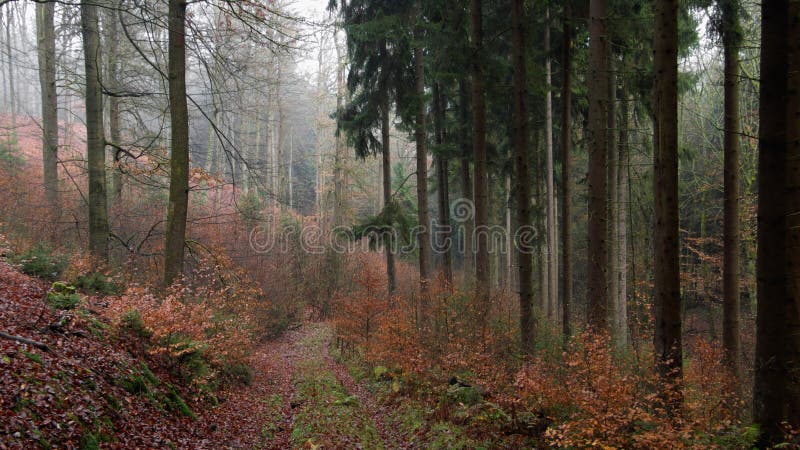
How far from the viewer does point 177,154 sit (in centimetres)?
874

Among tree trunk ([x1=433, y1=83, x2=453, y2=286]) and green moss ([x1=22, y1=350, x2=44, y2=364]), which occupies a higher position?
tree trunk ([x1=433, y1=83, x2=453, y2=286])

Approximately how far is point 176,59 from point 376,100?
7532 mm

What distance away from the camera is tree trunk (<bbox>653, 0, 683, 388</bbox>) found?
5922 mm

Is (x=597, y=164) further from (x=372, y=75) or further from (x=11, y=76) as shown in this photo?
(x=11, y=76)

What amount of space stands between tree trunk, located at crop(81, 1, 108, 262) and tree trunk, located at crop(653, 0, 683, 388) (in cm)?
1108

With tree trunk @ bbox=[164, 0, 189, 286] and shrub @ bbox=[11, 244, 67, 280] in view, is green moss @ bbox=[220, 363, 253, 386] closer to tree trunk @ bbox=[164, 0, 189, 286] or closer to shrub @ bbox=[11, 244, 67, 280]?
tree trunk @ bbox=[164, 0, 189, 286]

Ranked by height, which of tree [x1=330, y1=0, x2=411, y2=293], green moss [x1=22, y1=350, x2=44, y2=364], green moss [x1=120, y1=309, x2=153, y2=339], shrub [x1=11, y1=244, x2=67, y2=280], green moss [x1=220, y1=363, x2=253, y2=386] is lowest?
green moss [x1=220, y1=363, x2=253, y2=386]

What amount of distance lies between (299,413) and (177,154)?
17.6 ft

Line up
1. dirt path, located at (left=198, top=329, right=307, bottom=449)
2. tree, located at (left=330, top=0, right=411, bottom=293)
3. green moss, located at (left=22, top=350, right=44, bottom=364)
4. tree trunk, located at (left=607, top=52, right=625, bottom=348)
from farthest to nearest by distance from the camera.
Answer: tree, located at (left=330, top=0, right=411, bottom=293)
tree trunk, located at (left=607, top=52, right=625, bottom=348)
dirt path, located at (left=198, top=329, right=307, bottom=449)
green moss, located at (left=22, top=350, right=44, bottom=364)

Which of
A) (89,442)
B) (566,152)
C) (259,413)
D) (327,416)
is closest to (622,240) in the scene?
(566,152)

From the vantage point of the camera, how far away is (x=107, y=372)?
631 centimetres

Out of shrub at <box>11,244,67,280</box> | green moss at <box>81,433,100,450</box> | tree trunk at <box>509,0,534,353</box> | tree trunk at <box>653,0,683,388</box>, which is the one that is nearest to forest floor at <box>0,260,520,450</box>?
green moss at <box>81,433,100,450</box>

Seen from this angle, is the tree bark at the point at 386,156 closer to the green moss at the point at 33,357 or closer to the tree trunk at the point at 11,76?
the tree trunk at the point at 11,76

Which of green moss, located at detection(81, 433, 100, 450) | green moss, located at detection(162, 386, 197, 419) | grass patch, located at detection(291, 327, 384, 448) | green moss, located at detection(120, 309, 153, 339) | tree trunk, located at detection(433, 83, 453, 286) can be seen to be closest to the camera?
green moss, located at detection(81, 433, 100, 450)
